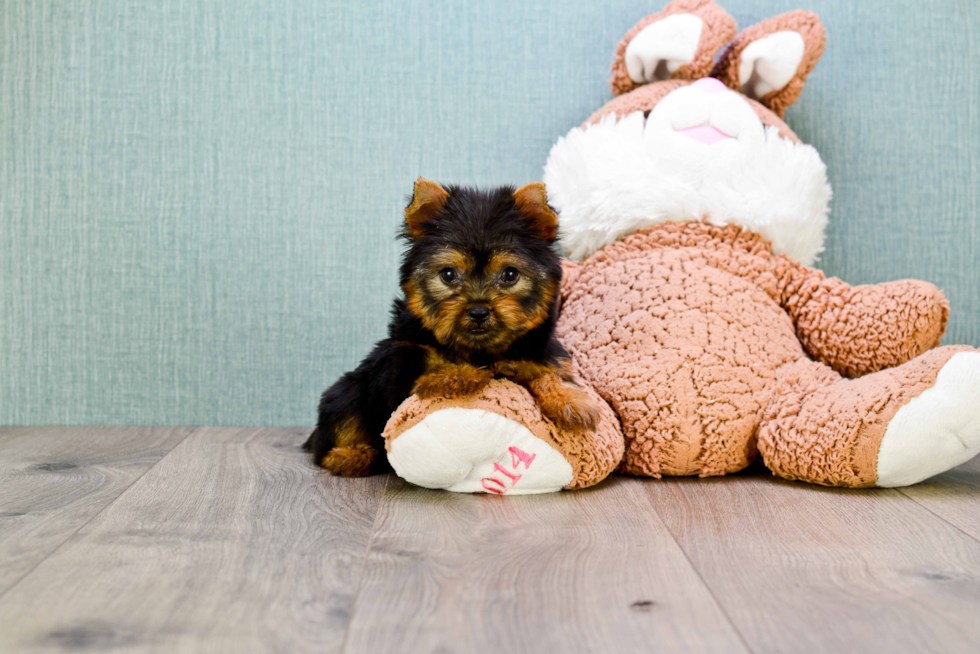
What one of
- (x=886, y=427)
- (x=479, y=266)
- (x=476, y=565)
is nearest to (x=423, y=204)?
(x=479, y=266)

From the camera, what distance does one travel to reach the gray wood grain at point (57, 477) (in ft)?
4.28

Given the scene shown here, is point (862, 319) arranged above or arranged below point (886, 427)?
above

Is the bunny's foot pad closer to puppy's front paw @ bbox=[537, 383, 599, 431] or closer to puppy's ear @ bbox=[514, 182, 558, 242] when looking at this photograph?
puppy's front paw @ bbox=[537, 383, 599, 431]

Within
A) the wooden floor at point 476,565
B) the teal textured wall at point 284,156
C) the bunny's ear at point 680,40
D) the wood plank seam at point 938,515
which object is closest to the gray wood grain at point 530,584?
the wooden floor at point 476,565

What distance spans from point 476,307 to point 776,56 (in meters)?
1.26

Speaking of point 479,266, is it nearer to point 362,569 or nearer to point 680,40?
point 362,569

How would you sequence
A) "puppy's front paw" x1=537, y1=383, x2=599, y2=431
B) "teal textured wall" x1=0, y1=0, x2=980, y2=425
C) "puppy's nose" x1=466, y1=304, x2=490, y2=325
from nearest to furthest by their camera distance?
"puppy's nose" x1=466, y1=304, x2=490, y2=325 → "puppy's front paw" x1=537, y1=383, x2=599, y2=431 → "teal textured wall" x1=0, y1=0, x2=980, y2=425

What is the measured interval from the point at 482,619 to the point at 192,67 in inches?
78.5

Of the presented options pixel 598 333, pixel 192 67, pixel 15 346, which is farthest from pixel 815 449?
pixel 15 346

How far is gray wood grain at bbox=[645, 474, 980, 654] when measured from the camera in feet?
3.22

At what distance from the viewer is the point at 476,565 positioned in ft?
3.96

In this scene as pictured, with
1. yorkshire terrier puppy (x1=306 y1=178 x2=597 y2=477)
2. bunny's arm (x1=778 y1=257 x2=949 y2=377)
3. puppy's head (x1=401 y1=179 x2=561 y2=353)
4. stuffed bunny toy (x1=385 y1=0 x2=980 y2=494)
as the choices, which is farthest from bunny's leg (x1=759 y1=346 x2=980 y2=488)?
puppy's head (x1=401 y1=179 x2=561 y2=353)

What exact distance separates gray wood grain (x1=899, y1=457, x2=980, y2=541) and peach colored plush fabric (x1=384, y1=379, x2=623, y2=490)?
2.09 feet

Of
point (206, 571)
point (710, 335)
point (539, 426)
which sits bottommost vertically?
point (206, 571)
